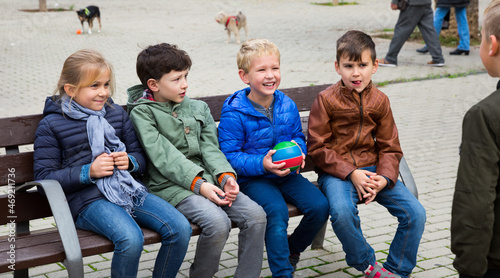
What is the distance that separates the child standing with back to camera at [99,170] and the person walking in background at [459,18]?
1039cm

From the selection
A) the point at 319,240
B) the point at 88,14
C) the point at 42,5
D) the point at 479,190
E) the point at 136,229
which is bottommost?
the point at 42,5

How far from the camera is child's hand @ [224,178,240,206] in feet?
11.3

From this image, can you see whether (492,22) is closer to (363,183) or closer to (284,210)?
(363,183)

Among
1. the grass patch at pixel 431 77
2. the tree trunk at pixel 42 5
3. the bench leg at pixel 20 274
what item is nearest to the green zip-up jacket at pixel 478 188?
the bench leg at pixel 20 274

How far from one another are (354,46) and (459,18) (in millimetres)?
9804

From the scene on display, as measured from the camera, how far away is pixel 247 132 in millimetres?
3719

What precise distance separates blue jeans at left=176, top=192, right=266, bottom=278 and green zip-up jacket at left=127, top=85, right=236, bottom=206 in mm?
131

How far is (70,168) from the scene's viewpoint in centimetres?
327

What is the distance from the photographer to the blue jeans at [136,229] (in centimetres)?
309

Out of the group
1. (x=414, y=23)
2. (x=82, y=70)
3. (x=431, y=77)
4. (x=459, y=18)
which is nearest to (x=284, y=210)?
(x=82, y=70)

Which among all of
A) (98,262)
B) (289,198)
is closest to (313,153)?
(289,198)

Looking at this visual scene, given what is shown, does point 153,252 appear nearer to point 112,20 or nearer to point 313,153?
point 313,153

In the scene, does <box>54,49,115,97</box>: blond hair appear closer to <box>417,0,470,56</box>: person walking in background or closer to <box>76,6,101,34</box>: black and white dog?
<box>417,0,470,56</box>: person walking in background

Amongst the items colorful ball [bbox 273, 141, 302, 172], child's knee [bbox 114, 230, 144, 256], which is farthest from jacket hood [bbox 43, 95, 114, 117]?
colorful ball [bbox 273, 141, 302, 172]
